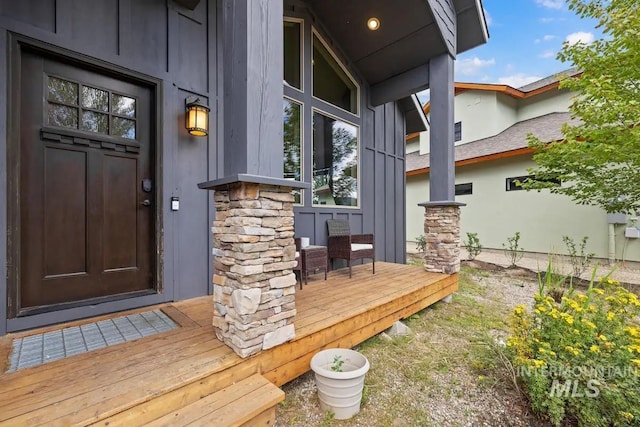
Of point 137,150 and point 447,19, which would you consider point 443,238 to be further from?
point 137,150

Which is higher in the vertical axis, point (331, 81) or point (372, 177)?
point (331, 81)

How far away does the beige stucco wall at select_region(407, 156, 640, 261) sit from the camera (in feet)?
22.1

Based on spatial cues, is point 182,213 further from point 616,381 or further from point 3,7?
point 616,381

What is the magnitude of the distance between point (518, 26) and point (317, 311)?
14.5 m

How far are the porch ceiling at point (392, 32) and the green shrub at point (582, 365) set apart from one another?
13.6 ft

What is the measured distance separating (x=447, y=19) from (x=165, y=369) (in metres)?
5.80

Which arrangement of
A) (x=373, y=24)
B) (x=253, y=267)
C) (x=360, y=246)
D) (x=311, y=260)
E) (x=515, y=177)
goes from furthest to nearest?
(x=515, y=177), (x=373, y=24), (x=360, y=246), (x=311, y=260), (x=253, y=267)

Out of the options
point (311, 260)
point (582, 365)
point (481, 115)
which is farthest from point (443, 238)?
point (481, 115)

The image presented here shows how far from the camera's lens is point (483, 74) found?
20469mm

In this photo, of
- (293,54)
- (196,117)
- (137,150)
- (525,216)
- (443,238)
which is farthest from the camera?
(525,216)

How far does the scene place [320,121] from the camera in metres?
4.79

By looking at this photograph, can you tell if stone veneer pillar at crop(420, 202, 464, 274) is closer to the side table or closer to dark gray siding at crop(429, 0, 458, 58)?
the side table

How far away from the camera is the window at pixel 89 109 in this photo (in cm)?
242

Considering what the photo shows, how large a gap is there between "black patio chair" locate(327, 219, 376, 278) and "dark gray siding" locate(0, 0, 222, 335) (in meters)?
1.74
